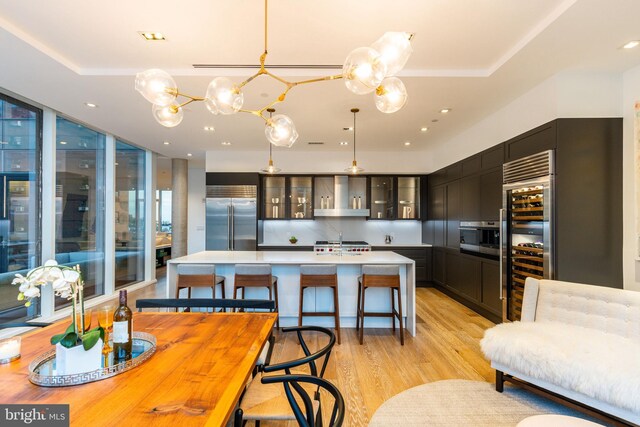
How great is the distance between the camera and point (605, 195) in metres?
2.87

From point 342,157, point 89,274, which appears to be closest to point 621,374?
point 342,157

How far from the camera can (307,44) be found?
8.32 ft

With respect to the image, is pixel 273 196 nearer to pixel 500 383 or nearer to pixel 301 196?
pixel 301 196

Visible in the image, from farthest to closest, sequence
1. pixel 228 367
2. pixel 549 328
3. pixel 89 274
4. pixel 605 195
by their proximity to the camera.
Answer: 1. pixel 89 274
2. pixel 605 195
3. pixel 549 328
4. pixel 228 367

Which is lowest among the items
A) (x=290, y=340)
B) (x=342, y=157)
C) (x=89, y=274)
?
(x=290, y=340)

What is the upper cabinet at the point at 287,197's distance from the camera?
20.8ft

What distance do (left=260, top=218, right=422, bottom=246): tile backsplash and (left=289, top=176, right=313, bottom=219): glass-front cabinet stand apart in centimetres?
28

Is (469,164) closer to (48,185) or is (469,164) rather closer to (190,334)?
(190,334)

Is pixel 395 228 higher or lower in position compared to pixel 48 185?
lower

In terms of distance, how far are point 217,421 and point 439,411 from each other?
185 cm

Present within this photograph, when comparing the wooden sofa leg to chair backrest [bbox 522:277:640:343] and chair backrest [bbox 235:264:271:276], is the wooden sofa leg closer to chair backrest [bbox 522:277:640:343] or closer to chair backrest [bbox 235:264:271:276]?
chair backrest [bbox 522:277:640:343]

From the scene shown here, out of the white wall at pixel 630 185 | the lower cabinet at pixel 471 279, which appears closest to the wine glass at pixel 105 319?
the lower cabinet at pixel 471 279

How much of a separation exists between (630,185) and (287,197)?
16.7 ft

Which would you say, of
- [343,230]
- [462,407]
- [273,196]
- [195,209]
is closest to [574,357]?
[462,407]
